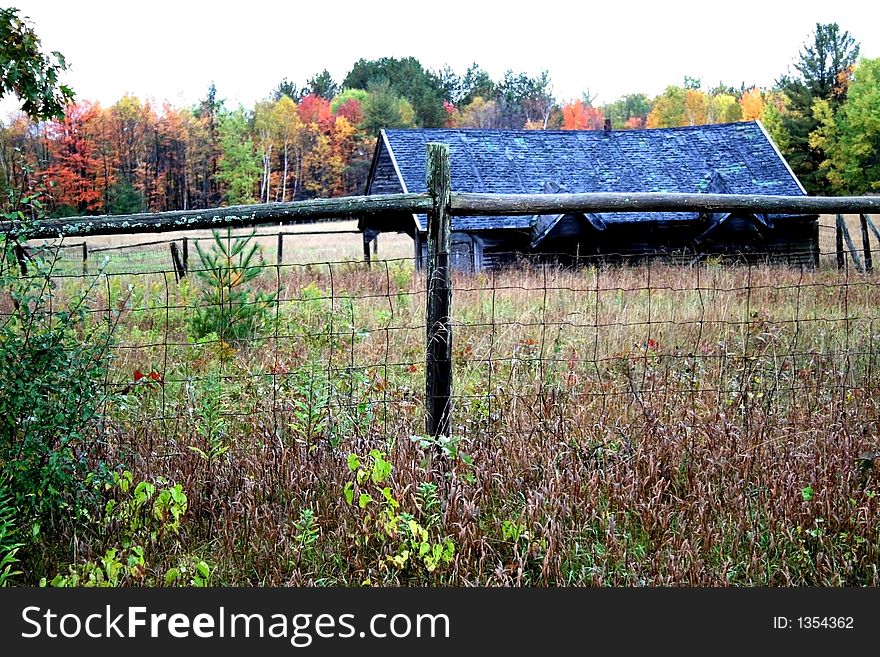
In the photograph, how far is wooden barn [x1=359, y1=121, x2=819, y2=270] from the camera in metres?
21.4

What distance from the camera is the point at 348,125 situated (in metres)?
67.4

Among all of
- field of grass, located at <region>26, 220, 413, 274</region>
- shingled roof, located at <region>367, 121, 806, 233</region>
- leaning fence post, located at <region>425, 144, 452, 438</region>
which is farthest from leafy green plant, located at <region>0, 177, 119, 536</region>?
field of grass, located at <region>26, 220, 413, 274</region>

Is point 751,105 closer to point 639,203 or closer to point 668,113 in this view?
point 668,113

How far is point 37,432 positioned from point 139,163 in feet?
198

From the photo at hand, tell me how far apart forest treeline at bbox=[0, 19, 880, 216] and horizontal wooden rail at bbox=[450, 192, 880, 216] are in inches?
1247

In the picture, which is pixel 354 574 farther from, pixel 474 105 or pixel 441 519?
pixel 474 105

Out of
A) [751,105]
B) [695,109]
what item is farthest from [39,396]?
[751,105]

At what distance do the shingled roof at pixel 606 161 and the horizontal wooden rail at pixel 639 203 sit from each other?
15754 millimetres

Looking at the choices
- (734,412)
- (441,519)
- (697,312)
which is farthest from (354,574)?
(697,312)

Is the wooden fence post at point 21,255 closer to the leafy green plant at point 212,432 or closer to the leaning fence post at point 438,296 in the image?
the leafy green plant at point 212,432

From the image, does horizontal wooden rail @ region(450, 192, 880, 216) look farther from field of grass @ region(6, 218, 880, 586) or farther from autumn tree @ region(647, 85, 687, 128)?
autumn tree @ region(647, 85, 687, 128)

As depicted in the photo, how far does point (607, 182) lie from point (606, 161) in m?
1.13

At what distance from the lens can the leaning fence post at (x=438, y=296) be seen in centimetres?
462

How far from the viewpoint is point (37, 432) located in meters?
3.83
